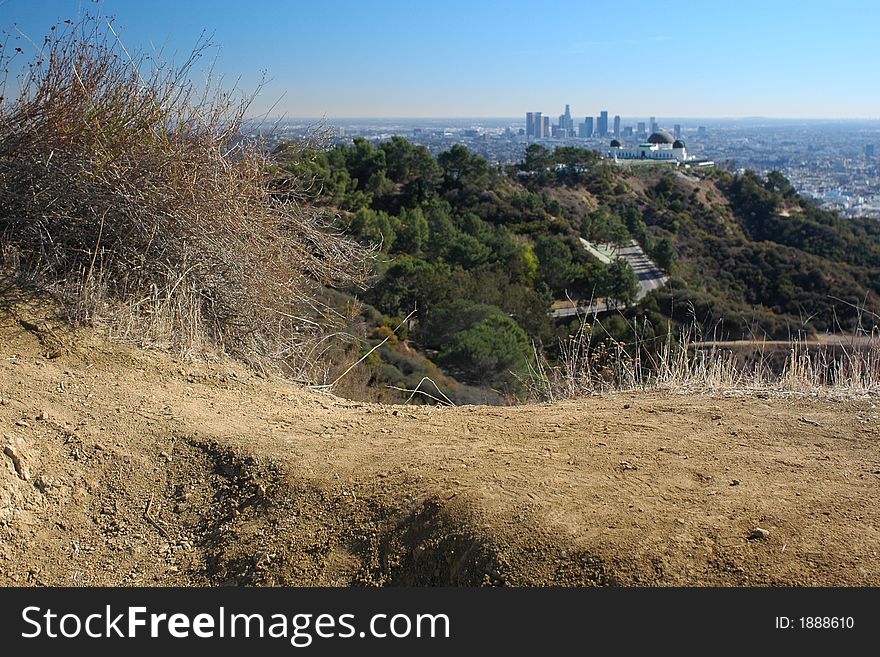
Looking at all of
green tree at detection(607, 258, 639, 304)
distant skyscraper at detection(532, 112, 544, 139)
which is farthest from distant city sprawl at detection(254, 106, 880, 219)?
green tree at detection(607, 258, 639, 304)

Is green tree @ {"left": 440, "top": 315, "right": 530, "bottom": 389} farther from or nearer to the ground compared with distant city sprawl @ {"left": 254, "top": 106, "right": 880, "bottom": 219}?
nearer to the ground

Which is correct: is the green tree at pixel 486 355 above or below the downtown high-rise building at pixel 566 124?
below

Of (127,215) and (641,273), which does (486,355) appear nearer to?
(127,215)

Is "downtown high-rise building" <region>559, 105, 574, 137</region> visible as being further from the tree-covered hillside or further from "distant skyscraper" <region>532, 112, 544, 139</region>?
the tree-covered hillside

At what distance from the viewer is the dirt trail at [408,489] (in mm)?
2188

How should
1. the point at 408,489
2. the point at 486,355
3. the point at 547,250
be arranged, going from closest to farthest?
the point at 408,489 < the point at 486,355 < the point at 547,250

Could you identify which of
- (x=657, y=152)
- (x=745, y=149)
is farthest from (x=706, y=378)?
(x=745, y=149)

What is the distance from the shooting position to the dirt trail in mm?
2188

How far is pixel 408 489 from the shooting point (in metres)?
2.55

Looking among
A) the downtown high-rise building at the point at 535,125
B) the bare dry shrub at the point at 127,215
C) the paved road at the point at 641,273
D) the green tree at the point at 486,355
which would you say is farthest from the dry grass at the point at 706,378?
the downtown high-rise building at the point at 535,125

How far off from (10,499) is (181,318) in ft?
5.16

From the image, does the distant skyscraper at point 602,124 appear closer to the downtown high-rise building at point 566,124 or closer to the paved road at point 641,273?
the downtown high-rise building at point 566,124

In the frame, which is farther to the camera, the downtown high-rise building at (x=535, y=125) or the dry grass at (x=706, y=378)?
the downtown high-rise building at (x=535, y=125)

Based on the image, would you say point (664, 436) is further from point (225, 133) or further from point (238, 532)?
point (225, 133)
